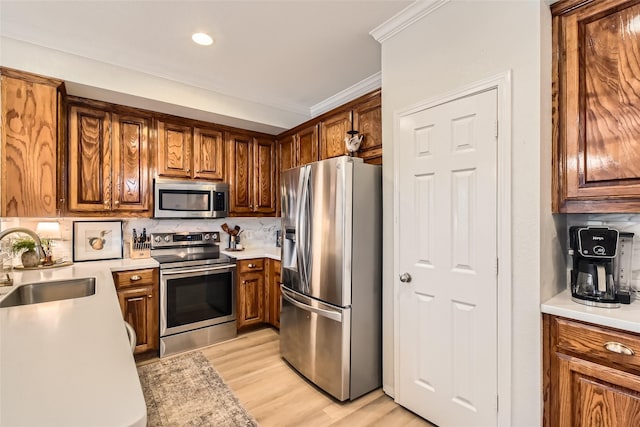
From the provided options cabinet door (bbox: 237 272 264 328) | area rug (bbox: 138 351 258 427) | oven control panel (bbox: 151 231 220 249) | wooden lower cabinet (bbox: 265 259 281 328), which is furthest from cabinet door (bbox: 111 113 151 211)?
area rug (bbox: 138 351 258 427)

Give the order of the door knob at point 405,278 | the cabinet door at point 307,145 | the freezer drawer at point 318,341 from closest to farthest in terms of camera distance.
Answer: the door knob at point 405,278
the freezer drawer at point 318,341
the cabinet door at point 307,145

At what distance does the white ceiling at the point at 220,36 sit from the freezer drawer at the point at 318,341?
201 cm

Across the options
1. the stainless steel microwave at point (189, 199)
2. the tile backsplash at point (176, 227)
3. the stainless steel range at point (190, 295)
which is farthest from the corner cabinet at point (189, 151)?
the stainless steel range at point (190, 295)

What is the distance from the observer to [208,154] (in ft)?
11.3

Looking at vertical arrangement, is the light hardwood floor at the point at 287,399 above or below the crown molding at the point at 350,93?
below

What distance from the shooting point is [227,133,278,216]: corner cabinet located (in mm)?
3639

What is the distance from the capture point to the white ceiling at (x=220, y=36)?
6.49ft

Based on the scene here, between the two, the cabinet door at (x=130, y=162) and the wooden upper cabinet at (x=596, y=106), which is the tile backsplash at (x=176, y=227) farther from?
the wooden upper cabinet at (x=596, y=106)

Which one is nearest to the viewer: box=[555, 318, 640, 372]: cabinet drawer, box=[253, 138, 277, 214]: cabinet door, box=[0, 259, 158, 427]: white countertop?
box=[0, 259, 158, 427]: white countertop

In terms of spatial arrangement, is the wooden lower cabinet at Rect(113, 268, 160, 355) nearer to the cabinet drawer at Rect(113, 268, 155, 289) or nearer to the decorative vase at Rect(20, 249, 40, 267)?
the cabinet drawer at Rect(113, 268, 155, 289)

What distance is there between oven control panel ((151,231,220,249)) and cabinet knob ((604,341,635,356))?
3469mm

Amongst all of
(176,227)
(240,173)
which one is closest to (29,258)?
(176,227)

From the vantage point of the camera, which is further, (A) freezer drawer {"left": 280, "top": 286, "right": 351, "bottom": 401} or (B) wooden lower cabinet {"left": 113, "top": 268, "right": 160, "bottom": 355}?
(B) wooden lower cabinet {"left": 113, "top": 268, "right": 160, "bottom": 355}

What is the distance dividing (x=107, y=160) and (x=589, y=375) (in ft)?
12.3
